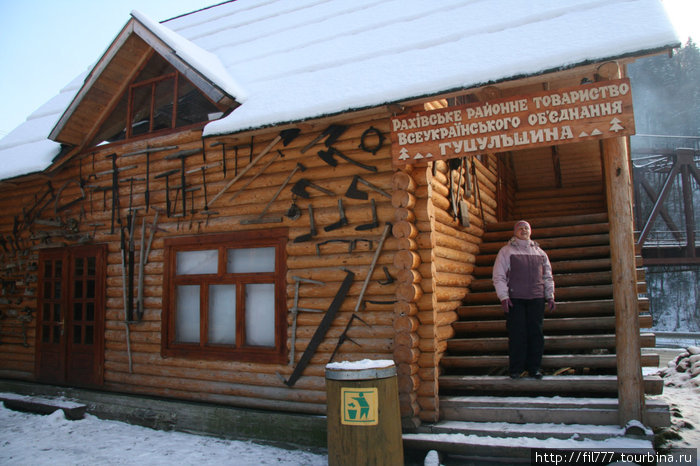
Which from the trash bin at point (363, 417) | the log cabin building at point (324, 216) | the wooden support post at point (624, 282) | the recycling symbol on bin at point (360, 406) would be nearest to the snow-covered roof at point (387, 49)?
the log cabin building at point (324, 216)

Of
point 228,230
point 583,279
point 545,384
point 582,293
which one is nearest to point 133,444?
point 228,230

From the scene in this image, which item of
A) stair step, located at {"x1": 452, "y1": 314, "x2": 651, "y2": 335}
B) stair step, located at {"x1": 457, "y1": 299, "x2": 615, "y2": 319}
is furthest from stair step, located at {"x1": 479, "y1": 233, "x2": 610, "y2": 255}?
stair step, located at {"x1": 452, "y1": 314, "x2": 651, "y2": 335}

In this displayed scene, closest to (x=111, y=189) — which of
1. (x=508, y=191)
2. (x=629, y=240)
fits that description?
(x=629, y=240)

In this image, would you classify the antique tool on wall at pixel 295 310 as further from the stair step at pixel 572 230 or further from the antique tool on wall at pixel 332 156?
the stair step at pixel 572 230

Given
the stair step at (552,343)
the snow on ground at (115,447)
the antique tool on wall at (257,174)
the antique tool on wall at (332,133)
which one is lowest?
the snow on ground at (115,447)

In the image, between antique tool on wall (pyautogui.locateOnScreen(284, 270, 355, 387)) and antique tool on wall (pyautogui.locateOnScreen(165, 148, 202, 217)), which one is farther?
antique tool on wall (pyautogui.locateOnScreen(165, 148, 202, 217))

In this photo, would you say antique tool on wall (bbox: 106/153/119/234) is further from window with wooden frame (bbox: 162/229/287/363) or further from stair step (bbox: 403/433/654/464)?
stair step (bbox: 403/433/654/464)

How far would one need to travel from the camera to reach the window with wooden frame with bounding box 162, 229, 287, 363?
6.49 metres

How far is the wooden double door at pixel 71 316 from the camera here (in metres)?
8.02

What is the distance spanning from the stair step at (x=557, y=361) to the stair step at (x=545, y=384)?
21cm

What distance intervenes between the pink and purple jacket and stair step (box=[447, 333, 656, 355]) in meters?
0.77

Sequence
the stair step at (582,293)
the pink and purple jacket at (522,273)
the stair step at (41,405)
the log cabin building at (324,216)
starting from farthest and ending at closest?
the stair step at (41,405)
the stair step at (582,293)
the pink and purple jacket at (522,273)
the log cabin building at (324,216)

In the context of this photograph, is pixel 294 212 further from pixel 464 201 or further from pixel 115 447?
pixel 115 447

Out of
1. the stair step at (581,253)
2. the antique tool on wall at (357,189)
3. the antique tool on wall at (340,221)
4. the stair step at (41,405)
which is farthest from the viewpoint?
the stair step at (581,253)
